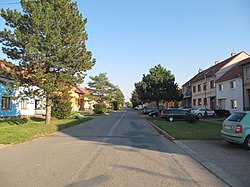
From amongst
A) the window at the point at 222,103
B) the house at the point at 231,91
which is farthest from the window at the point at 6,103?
the window at the point at 222,103

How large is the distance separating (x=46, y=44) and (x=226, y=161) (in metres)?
14.1

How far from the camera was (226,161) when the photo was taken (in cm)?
763

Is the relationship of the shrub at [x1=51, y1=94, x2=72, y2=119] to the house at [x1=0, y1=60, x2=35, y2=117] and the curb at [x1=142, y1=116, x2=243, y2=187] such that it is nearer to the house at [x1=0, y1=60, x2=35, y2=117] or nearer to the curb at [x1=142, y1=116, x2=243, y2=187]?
the house at [x1=0, y1=60, x2=35, y2=117]

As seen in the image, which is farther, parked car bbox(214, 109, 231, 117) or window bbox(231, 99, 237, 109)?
window bbox(231, 99, 237, 109)

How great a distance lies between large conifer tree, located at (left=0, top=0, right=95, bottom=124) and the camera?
17391 millimetres

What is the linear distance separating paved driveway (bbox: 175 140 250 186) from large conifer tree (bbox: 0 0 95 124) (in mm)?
11127

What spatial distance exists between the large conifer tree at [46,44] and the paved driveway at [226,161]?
11.1m

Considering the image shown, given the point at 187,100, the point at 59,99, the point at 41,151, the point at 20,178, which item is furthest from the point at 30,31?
the point at 187,100

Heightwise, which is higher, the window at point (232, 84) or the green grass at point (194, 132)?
the window at point (232, 84)

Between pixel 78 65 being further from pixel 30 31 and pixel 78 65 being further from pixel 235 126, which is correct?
pixel 235 126

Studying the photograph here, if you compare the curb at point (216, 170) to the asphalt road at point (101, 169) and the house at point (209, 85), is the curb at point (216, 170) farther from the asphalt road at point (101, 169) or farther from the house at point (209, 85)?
the house at point (209, 85)

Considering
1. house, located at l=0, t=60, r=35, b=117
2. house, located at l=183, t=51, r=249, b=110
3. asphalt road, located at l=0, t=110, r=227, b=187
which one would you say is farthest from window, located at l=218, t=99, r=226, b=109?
asphalt road, located at l=0, t=110, r=227, b=187

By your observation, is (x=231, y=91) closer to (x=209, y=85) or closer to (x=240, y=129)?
(x=209, y=85)

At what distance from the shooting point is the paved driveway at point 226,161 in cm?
589
